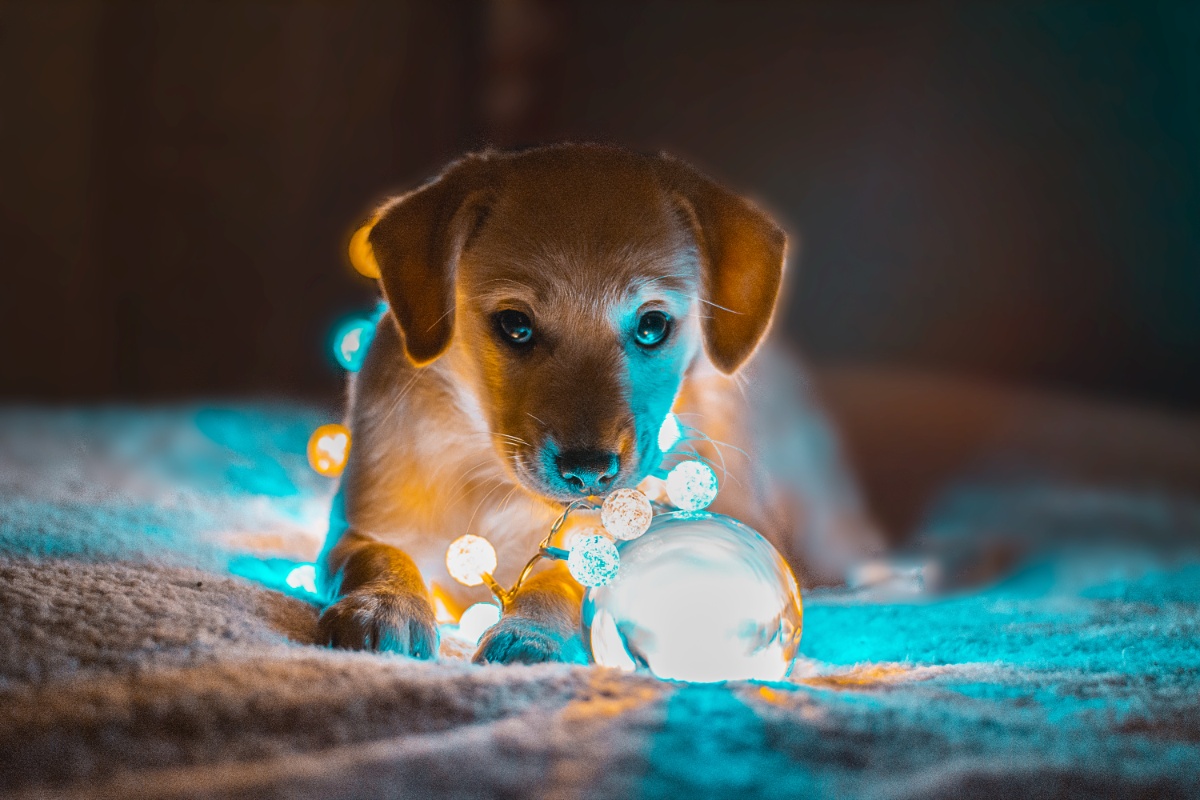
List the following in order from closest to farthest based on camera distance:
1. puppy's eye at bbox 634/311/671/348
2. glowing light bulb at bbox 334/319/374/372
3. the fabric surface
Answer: the fabric surface, puppy's eye at bbox 634/311/671/348, glowing light bulb at bbox 334/319/374/372

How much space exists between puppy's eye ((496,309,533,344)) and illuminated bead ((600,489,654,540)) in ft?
1.30

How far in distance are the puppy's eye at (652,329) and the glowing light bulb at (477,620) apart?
0.56 metres

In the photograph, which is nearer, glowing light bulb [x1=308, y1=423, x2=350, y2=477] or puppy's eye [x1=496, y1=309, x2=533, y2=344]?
puppy's eye [x1=496, y1=309, x2=533, y2=344]

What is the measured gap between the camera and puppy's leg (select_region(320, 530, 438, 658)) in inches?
54.6

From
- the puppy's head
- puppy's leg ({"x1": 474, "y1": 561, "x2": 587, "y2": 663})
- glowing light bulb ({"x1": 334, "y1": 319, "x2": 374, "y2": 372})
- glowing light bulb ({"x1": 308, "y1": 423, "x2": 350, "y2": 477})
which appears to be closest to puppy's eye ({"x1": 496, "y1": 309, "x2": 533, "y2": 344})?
the puppy's head

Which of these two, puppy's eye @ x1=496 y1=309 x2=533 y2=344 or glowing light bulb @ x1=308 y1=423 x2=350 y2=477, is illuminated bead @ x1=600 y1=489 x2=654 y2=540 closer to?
puppy's eye @ x1=496 y1=309 x2=533 y2=344

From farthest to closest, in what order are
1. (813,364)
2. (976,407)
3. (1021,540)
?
1. (813,364)
2. (976,407)
3. (1021,540)

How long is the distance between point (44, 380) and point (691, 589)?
5.47 metres

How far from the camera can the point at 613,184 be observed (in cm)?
175

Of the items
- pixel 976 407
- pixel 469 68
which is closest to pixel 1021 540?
pixel 976 407

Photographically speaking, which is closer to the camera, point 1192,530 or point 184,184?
point 1192,530

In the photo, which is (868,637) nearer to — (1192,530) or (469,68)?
(1192,530)

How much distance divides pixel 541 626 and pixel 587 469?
0.26 meters

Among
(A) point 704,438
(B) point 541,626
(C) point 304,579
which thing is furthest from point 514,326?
(C) point 304,579
